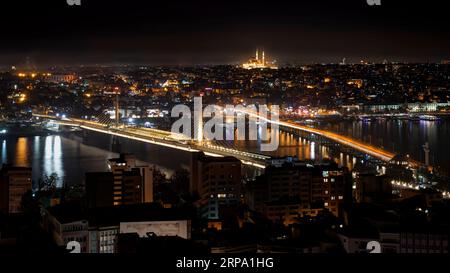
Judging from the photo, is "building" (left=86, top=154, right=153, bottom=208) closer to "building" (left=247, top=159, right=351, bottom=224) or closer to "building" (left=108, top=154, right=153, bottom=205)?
"building" (left=108, top=154, right=153, bottom=205)

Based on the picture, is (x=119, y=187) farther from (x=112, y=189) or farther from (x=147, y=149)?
(x=147, y=149)

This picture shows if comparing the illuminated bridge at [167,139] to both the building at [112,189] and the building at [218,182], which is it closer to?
the building at [218,182]

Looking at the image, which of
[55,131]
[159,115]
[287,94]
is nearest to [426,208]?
[55,131]

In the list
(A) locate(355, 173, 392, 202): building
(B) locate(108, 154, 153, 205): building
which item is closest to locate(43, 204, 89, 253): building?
(B) locate(108, 154, 153, 205): building

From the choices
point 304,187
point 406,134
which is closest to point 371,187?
point 304,187

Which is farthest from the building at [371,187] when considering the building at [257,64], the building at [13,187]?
the building at [257,64]

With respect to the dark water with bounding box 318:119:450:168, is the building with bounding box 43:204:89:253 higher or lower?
lower

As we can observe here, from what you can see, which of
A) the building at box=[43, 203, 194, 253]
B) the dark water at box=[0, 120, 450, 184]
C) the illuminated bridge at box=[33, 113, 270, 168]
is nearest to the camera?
the building at box=[43, 203, 194, 253]

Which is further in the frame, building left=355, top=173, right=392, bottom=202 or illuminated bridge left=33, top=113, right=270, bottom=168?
illuminated bridge left=33, top=113, right=270, bottom=168

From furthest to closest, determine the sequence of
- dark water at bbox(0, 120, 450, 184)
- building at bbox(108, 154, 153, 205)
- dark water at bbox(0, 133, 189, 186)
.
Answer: dark water at bbox(0, 120, 450, 184)
dark water at bbox(0, 133, 189, 186)
building at bbox(108, 154, 153, 205)
